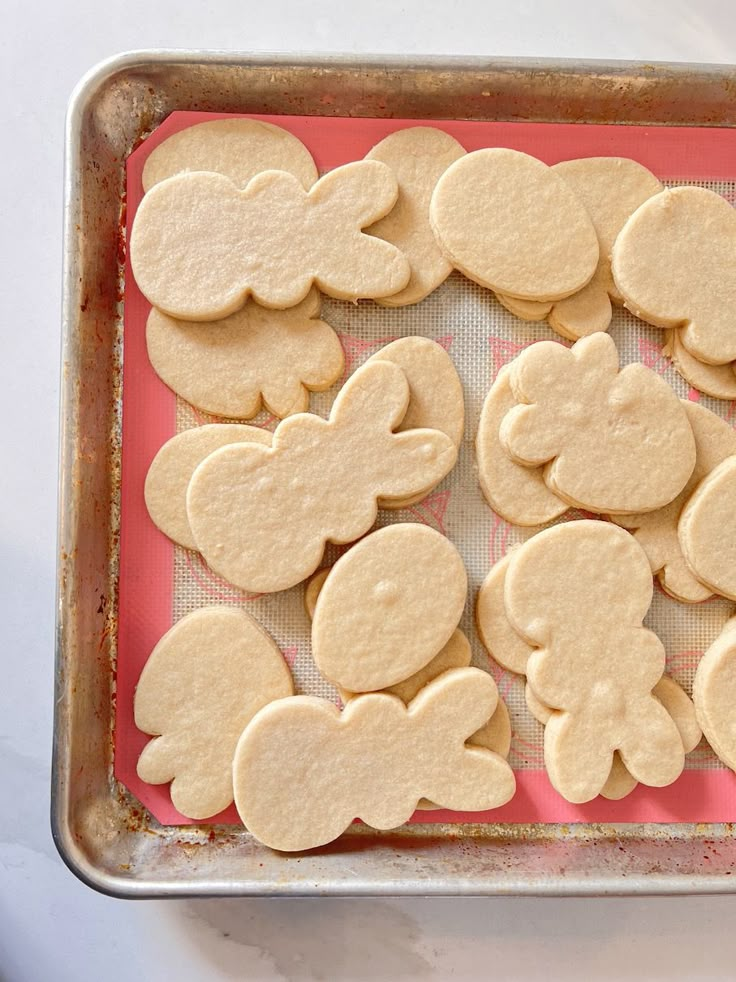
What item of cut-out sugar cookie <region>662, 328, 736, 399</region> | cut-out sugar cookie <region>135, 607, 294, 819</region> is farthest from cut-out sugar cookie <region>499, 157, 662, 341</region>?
cut-out sugar cookie <region>135, 607, 294, 819</region>

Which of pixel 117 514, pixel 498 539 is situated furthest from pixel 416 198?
pixel 117 514

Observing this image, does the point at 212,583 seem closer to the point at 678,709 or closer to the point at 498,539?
the point at 498,539

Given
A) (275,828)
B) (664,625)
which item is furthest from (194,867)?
(664,625)

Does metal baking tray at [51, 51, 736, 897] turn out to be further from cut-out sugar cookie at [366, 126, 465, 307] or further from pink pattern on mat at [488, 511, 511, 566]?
pink pattern on mat at [488, 511, 511, 566]

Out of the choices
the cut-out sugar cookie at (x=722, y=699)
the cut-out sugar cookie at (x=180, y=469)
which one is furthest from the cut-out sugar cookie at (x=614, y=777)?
the cut-out sugar cookie at (x=180, y=469)

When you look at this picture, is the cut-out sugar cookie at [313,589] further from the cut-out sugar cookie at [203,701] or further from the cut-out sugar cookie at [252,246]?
the cut-out sugar cookie at [252,246]
